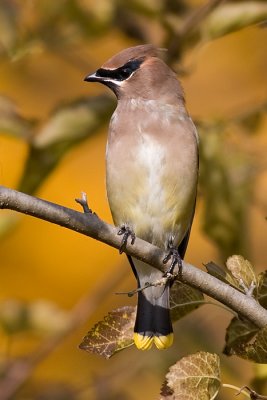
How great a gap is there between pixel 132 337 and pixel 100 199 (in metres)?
3.36

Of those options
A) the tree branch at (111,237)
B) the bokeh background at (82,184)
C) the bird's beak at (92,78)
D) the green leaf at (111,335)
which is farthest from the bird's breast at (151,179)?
the green leaf at (111,335)

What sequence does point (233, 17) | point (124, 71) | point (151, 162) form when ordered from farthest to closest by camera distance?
point (124, 71), point (151, 162), point (233, 17)

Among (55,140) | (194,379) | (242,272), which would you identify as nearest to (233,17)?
(55,140)

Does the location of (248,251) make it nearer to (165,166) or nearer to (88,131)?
(165,166)

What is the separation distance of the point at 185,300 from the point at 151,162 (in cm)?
109

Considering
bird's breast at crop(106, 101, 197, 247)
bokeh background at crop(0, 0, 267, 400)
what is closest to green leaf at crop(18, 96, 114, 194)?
bokeh background at crop(0, 0, 267, 400)

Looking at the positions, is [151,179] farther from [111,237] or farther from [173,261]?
[111,237]

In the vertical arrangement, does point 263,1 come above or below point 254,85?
below

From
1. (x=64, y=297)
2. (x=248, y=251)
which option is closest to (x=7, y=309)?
(x=248, y=251)

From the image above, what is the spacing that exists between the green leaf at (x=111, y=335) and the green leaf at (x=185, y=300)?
131 millimetres

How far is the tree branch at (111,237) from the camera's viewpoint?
2.95 meters

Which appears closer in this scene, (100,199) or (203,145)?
(203,145)

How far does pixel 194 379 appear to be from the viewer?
284 centimetres

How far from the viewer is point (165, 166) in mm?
4277
